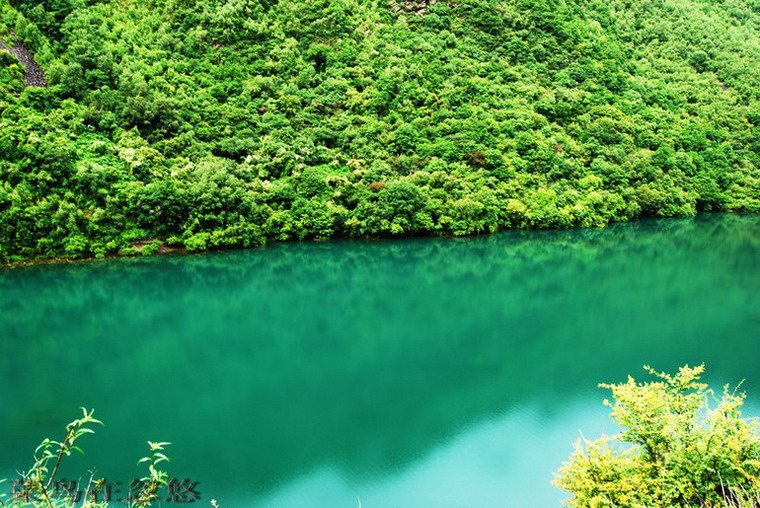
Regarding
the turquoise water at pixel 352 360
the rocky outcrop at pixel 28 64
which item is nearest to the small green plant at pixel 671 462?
the turquoise water at pixel 352 360

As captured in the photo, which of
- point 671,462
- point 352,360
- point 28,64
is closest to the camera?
point 671,462

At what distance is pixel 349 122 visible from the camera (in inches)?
1825

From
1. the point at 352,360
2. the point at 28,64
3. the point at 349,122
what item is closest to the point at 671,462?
the point at 352,360

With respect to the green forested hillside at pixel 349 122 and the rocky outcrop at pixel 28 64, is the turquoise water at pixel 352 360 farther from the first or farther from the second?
the rocky outcrop at pixel 28 64

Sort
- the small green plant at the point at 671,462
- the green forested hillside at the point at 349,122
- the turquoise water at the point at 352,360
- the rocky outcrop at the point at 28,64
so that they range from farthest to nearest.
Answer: the rocky outcrop at the point at 28,64, the green forested hillside at the point at 349,122, the turquoise water at the point at 352,360, the small green plant at the point at 671,462

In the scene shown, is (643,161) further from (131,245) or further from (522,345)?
(131,245)

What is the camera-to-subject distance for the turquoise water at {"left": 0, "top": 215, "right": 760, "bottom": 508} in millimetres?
12031

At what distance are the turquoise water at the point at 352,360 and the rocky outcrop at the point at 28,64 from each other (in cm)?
2051

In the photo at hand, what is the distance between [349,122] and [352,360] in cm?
3255

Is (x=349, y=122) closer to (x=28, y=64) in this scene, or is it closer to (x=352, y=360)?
(x=28, y=64)

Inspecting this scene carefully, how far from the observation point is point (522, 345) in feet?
65.9

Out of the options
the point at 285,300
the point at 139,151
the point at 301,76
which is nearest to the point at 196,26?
the point at 301,76

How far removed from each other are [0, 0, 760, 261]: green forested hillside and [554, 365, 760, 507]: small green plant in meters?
30.1

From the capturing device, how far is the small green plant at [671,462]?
24.0ft
